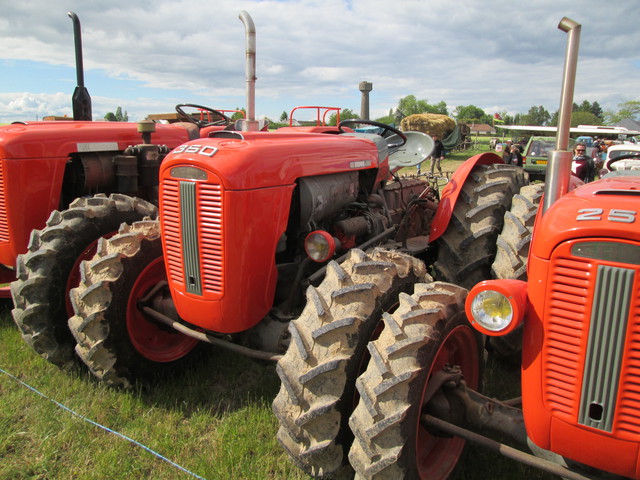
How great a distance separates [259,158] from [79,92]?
11.4 feet

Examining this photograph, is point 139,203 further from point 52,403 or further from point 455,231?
point 455,231

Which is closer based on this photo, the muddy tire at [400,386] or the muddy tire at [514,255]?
the muddy tire at [400,386]

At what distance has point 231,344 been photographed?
9.42 ft

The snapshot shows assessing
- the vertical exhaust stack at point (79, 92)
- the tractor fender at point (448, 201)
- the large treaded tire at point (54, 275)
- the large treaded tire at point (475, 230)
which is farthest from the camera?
the vertical exhaust stack at point (79, 92)

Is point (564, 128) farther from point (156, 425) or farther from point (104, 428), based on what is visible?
point (104, 428)

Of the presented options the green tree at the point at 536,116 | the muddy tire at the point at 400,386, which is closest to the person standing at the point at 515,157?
the muddy tire at the point at 400,386

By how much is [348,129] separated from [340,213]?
1.58m

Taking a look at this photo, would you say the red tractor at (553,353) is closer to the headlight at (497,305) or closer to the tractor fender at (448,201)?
the headlight at (497,305)

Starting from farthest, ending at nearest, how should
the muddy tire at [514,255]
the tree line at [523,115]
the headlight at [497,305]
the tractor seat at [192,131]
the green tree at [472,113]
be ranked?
the green tree at [472,113] → the tree line at [523,115] → the tractor seat at [192,131] → the muddy tire at [514,255] → the headlight at [497,305]

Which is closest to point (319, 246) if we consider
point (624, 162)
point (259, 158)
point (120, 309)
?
point (259, 158)

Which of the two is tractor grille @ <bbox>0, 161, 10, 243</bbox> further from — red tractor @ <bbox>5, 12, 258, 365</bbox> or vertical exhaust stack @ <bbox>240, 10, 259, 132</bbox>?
vertical exhaust stack @ <bbox>240, 10, 259, 132</bbox>

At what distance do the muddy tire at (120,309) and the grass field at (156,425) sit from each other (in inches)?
8.5

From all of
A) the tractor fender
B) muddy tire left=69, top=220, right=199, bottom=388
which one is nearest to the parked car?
the tractor fender

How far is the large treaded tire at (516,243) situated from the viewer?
9.63ft
